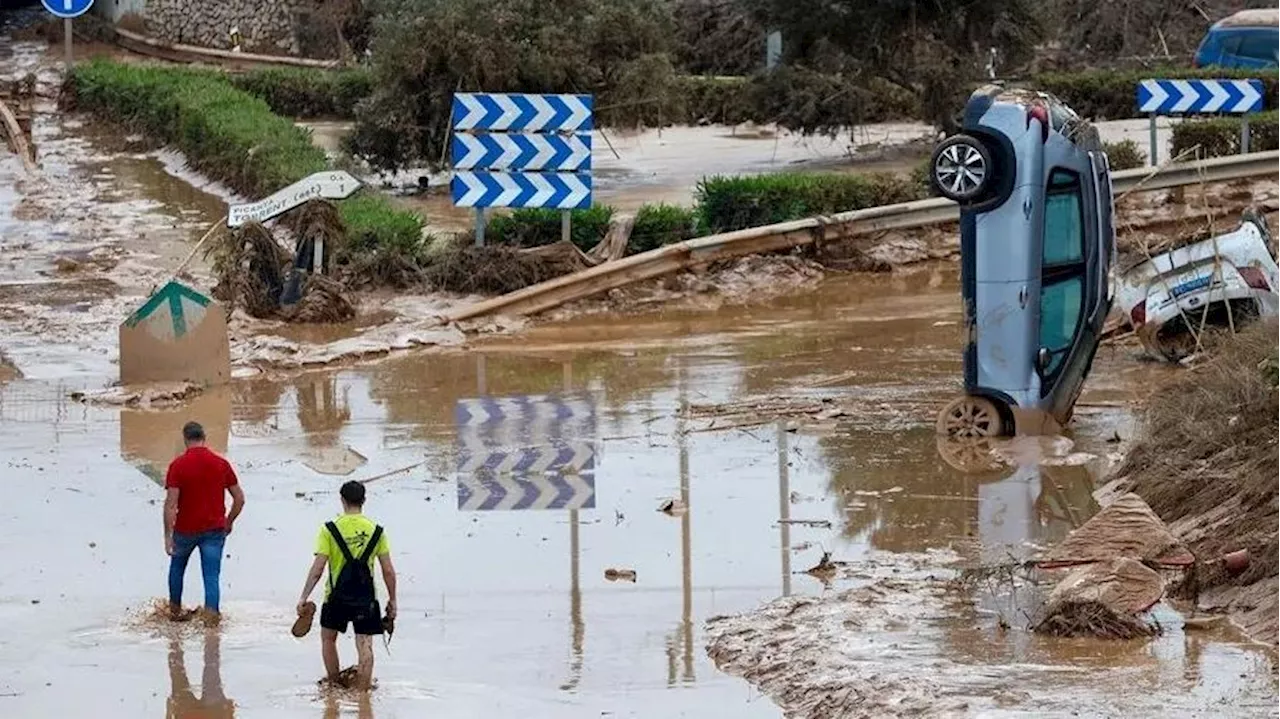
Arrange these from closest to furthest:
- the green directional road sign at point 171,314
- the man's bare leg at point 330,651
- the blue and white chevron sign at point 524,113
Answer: the man's bare leg at point 330,651
the green directional road sign at point 171,314
the blue and white chevron sign at point 524,113

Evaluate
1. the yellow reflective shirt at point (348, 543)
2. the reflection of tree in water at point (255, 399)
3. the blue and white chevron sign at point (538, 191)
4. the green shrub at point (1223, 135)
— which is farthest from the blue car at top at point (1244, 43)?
the yellow reflective shirt at point (348, 543)

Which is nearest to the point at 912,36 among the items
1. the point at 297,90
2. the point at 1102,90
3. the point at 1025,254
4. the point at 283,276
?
the point at 1102,90

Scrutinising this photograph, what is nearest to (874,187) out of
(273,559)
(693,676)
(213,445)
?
(213,445)

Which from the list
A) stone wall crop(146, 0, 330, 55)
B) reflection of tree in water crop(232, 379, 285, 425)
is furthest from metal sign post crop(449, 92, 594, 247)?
stone wall crop(146, 0, 330, 55)

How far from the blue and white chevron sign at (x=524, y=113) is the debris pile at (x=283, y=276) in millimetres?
1805

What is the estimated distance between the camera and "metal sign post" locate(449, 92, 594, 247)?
2428cm

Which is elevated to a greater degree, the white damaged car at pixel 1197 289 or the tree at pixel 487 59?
the tree at pixel 487 59

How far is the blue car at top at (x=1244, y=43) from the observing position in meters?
40.0

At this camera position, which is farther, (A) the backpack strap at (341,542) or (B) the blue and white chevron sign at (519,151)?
(B) the blue and white chevron sign at (519,151)

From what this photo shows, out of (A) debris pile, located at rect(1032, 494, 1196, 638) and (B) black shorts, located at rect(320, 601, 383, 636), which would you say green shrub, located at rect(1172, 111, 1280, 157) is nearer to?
(A) debris pile, located at rect(1032, 494, 1196, 638)

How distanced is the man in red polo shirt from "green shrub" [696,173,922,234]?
43.2 feet

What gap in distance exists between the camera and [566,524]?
15492 millimetres

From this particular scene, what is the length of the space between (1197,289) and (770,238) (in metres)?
6.19

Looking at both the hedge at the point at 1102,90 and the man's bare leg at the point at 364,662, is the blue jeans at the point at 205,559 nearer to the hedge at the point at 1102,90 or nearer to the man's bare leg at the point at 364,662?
the man's bare leg at the point at 364,662
